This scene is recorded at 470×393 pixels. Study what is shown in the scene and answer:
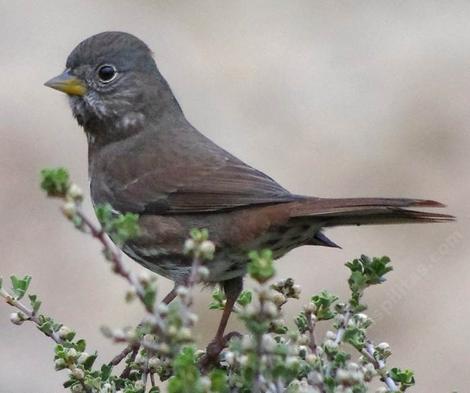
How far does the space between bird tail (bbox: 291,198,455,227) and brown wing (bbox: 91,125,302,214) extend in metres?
0.16

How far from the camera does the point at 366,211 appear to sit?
4043 millimetres

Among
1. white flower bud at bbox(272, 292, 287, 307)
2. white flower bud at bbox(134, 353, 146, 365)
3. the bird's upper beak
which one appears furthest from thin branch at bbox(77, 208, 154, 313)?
the bird's upper beak

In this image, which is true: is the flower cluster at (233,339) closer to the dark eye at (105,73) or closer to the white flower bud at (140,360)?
the white flower bud at (140,360)

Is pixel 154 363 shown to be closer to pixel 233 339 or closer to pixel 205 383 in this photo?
pixel 233 339

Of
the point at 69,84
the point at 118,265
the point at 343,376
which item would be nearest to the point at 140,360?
the point at 343,376

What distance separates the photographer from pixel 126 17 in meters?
10.1

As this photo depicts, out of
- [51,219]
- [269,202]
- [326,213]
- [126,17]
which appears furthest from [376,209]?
[126,17]

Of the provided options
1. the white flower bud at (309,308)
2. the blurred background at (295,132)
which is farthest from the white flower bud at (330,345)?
the blurred background at (295,132)

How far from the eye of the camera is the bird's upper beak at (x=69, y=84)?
5328 millimetres

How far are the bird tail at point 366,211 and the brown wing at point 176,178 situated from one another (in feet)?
0.52

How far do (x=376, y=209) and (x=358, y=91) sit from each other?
230 inches

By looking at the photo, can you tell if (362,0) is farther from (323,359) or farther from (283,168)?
(323,359)

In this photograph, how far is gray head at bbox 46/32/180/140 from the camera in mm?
5387

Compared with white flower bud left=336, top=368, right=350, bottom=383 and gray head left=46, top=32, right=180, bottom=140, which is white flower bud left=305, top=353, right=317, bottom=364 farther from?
gray head left=46, top=32, right=180, bottom=140
